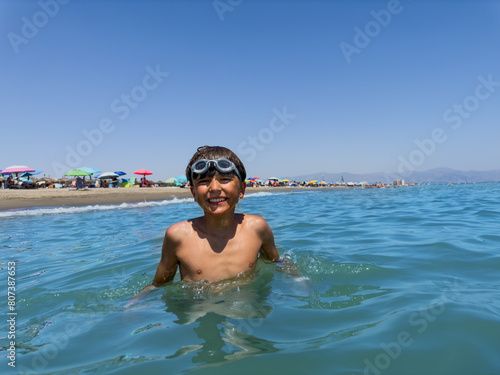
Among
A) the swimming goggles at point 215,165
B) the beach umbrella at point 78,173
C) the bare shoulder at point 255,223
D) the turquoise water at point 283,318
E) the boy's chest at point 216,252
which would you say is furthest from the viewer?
the beach umbrella at point 78,173

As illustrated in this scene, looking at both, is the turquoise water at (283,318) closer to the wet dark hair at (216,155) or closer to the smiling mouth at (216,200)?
the smiling mouth at (216,200)

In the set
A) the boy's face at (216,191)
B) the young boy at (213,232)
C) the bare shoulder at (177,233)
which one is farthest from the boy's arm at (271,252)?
the bare shoulder at (177,233)

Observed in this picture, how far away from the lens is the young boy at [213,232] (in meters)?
2.80

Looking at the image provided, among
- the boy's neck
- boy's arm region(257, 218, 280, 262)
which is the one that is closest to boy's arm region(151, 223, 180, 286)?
the boy's neck

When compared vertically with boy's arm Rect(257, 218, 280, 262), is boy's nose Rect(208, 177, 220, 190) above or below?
above

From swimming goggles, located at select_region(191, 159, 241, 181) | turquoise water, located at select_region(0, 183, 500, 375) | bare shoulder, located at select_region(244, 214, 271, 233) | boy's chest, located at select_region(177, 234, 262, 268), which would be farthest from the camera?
bare shoulder, located at select_region(244, 214, 271, 233)

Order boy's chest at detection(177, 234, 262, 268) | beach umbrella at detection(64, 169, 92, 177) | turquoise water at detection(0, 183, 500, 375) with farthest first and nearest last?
beach umbrella at detection(64, 169, 92, 177), boy's chest at detection(177, 234, 262, 268), turquoise water at detection(0, 183, 500, 375)

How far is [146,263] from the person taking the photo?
460 centimetres

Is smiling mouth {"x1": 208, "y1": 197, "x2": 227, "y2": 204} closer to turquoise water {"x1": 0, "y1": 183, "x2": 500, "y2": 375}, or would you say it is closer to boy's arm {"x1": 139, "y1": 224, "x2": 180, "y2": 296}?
boy's arm {"x1": 139, "y1": 224, "x2": 180, "y2": 296}

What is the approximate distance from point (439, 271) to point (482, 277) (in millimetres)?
368

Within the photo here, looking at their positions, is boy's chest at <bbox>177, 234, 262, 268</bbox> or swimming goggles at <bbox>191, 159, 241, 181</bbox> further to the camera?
boy's chest at <bbox>177, 234, 262, 268</bbox>

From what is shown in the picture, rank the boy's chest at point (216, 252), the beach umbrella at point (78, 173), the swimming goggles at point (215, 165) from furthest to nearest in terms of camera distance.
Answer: the beach umbrella at point (78, 173), the boy's chest at point (216, 252), the swimming goggles at point (215, 165)

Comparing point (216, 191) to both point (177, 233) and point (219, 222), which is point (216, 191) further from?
point (177, 233)

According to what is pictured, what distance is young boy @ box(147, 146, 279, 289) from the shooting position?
9.20ft
